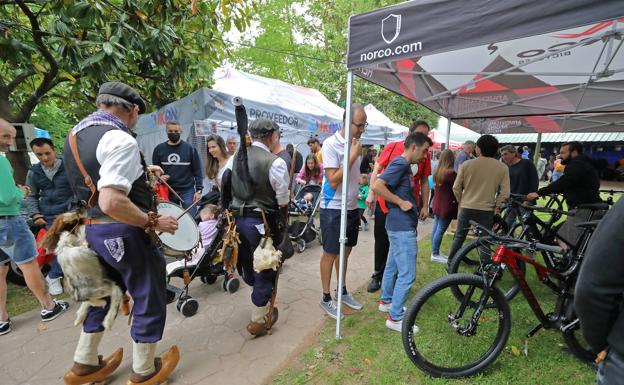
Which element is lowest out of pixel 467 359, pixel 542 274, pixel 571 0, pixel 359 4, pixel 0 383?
pixel 0 383

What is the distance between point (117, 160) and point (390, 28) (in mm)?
Result: 1991

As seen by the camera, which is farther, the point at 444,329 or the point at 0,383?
the point at 444,329

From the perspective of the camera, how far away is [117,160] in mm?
1785

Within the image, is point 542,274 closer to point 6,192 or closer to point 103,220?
point 103,220

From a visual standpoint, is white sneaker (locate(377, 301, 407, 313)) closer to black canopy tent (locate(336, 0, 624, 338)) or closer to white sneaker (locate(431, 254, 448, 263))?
black canopy tent (locate(336, 0, 624, 338))

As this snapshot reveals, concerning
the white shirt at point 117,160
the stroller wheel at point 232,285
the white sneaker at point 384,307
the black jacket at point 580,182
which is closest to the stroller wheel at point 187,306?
the stroller wheel at point 232,285

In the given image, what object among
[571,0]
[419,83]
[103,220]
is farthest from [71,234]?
[419,83]

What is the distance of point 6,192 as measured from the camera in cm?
285

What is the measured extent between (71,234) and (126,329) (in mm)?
1443

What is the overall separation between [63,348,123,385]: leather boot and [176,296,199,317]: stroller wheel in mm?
849

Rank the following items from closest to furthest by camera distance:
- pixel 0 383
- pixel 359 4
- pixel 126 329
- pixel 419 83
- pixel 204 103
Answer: pixel 0 383, pixel 126 329, pixel 419 83, pixel 204 103, pixel 359 4

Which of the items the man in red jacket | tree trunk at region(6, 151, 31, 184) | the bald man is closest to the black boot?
the man in red jacket

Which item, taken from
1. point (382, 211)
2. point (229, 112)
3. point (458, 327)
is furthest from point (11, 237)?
point (458, 327)

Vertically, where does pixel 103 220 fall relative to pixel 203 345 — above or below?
above
